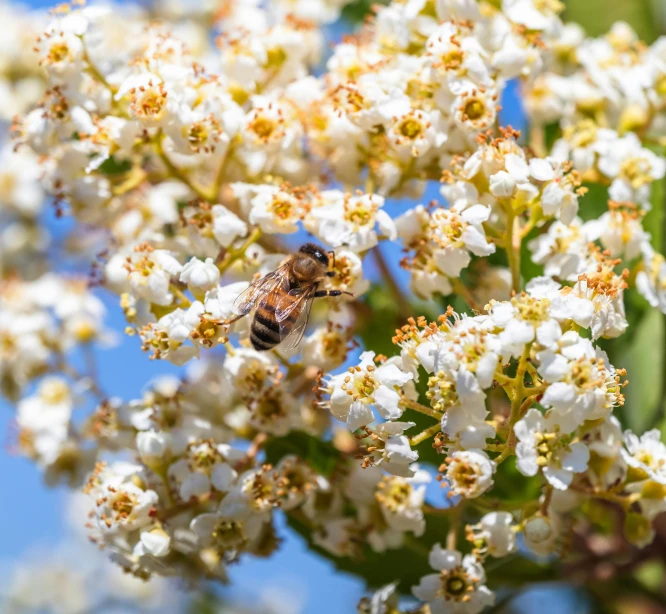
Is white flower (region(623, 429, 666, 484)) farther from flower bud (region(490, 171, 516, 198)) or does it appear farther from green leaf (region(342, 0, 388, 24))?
green leaf (region(342, 0, 388, 24))

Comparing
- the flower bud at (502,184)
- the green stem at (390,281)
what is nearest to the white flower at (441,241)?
the flower bud at (502,184)

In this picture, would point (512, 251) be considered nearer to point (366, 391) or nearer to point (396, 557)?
point (366, 391)

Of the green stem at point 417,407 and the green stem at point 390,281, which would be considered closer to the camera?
the green stem at point 417,407

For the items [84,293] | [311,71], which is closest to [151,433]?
[84,293]

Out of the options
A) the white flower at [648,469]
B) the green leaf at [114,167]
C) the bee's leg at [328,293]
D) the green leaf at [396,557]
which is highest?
the green leaf at [114,167]

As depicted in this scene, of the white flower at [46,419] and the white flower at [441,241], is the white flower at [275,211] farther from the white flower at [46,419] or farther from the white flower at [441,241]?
the white flower at [46,419]

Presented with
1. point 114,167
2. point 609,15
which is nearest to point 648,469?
point 114,167
